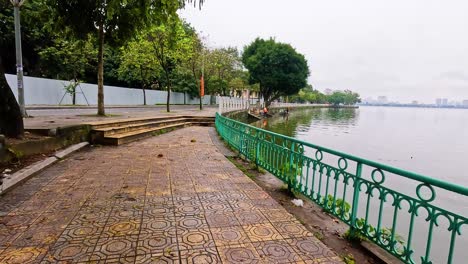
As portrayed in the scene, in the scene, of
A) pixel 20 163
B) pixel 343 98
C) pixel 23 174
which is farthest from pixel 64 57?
pixel 343 98

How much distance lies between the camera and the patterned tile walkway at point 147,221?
2602mm

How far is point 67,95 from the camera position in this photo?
72.7ft

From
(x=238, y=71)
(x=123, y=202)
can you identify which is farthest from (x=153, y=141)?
(x=238, y=71)

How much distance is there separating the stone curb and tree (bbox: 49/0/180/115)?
3091 mm


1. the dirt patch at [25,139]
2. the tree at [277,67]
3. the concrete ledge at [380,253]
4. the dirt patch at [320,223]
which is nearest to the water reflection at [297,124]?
the tree at [277,67]

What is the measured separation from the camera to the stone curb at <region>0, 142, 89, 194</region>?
4.04 m

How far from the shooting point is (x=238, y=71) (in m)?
41.4

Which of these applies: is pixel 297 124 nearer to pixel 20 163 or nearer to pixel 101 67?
pixel 101 67

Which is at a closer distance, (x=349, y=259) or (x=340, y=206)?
(x=349, y=259)

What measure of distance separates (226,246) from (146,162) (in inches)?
152

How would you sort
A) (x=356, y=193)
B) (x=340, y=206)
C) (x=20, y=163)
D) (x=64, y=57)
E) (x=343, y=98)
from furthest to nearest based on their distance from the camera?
(x=343, y=98) → (x=64, y=57) → (x=20, y=163) → (x=340, y=206) → (x=356, y=193)

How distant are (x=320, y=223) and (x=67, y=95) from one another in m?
23.7

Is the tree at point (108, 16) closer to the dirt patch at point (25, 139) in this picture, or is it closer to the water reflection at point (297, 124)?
the dirt patch at point (25, 139)

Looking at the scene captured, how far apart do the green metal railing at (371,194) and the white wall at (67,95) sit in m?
16.8
